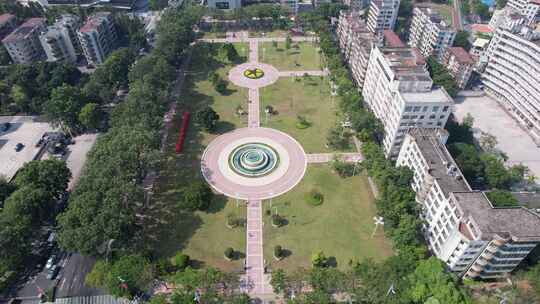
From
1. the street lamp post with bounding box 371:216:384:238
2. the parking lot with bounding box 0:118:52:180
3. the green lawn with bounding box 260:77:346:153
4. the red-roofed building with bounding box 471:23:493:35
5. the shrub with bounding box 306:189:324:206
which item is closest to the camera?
the street lamp post with bounding box 371:216:384:238

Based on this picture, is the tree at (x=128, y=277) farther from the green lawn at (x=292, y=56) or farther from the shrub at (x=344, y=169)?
the green lawn at (x=292, y=56)

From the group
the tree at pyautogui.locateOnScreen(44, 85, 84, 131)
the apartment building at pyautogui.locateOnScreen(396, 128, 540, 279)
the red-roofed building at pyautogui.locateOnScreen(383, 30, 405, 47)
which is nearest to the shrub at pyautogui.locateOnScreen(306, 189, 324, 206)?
the apartment building at pyautogui.locateOnScreen(396, 128, 540, 279)

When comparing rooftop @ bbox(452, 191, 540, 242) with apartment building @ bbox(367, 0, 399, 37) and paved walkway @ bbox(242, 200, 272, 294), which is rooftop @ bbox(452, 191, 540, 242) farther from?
apartment building @ bbox(367, 0, 399, 37)

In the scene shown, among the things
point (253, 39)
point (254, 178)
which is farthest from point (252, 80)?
point (254, 178)

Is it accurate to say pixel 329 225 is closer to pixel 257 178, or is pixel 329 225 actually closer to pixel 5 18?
pixel 257 178

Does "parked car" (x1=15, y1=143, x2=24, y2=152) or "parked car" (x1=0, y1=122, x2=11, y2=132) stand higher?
"parked car" (x1=0, y1=122, x2=11, y2=132)

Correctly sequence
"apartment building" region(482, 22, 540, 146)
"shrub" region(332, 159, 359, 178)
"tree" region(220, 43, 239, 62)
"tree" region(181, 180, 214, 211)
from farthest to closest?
"tree" region(220, 43, 239, 62) → "apartment building" region(482, 22, 540, 146) → "shrub" region(332, 159, 359, 178) → "tree" region(181, 180, 214, 211)
